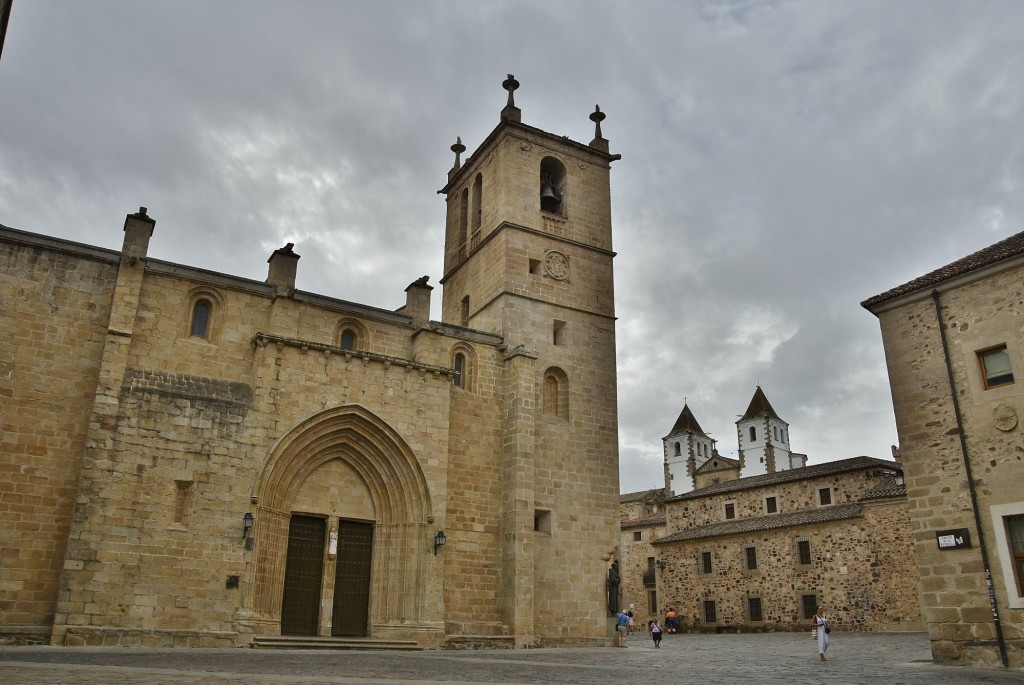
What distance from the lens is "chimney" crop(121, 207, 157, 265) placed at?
57.0ft

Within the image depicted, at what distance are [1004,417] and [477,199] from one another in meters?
17.8

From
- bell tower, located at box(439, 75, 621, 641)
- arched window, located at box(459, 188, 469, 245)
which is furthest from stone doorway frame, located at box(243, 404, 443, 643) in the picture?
arched window, located at box(459, 188, 469, 245)

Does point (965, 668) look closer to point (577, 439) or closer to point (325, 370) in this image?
point (577, 439)

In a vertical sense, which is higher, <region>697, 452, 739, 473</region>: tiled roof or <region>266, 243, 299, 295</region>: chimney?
<region>697, 452, 739, 473</region>: tiled roof

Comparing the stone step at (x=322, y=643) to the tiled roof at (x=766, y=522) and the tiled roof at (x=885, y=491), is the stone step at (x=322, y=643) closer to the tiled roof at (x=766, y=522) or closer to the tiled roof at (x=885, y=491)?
the tiled roof at (x=885, y=491)

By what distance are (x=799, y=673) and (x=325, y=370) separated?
12216 mm

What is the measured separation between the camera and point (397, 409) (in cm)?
1953

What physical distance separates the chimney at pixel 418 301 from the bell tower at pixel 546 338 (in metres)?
2.45

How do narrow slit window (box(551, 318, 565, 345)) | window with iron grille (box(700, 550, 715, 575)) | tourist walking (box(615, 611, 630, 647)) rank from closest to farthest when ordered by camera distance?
tourist walking (box(615, 611, 630, 647))
narrow slit window (box(551, 318, 565, 345))
window with iron grille (box(700, 550, 715, 575))

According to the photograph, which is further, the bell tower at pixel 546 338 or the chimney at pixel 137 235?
the bell tower at pixel 546 338

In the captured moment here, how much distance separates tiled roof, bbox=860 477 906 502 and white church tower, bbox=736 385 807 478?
43.8 meters

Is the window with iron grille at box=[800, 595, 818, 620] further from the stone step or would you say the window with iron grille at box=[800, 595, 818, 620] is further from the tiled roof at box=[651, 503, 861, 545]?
the stone step

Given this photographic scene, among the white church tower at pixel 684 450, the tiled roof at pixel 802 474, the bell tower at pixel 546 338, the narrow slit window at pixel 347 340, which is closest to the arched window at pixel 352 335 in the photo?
the narrow slit window at pixel 347 340

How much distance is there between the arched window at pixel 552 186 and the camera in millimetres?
25266
